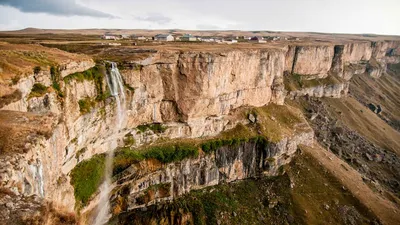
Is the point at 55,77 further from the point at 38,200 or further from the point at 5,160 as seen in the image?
the point at 38,200

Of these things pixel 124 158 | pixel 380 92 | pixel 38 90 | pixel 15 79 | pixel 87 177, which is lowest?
pixel 380 92

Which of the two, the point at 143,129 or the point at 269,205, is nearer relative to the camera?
the point at 143,129

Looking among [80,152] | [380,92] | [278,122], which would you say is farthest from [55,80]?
[380,92]

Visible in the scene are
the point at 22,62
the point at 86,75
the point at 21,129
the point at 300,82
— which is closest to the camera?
the point at 21,129

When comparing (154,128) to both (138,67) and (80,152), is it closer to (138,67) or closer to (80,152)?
(138,67)

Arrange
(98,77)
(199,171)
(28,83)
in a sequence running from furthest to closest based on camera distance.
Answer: (199,171), (98,77), (28,83)

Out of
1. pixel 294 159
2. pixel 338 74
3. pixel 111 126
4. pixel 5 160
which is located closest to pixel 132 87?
pixel 111 126

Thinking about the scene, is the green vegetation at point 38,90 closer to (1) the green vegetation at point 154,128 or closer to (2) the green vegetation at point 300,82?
(1) the green vegetation at point 154,128

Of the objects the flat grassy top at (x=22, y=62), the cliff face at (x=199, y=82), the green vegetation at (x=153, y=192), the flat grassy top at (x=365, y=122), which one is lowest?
the flat grassy top at (x=365, y=122)

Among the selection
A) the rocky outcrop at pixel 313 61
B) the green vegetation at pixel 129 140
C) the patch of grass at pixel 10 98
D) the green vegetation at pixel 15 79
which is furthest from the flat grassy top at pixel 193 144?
the rocky outcrop at pixel 313 61
